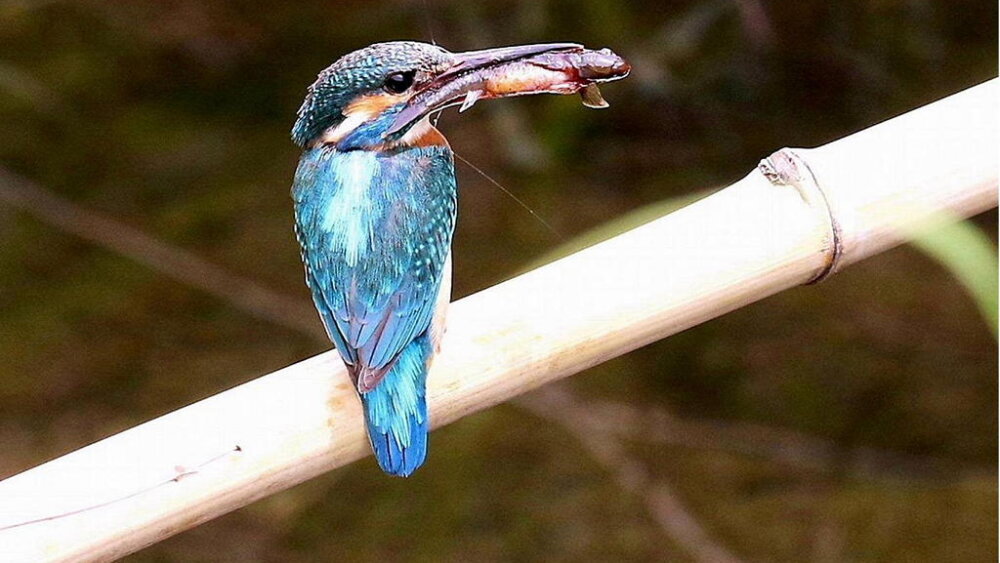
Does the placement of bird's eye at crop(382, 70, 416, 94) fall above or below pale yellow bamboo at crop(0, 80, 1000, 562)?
above

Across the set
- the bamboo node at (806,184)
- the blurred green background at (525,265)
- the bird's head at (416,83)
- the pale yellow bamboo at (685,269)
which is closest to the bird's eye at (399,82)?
the bird's head at (416,83)

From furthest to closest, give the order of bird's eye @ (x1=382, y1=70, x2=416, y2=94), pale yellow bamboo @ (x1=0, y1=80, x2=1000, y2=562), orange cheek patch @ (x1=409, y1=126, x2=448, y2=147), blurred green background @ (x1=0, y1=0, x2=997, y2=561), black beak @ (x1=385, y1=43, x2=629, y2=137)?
blurred green background @ (x1=0, y1=0, x2=997, y2=561) → orange cheek patch @ (x1=409, y1=126, x2=448, y2=147) → bird's eye @ (x1=382, y1=70, x2=416, y2=94) → black beak @ (x1=385, y1=43, x2=629, y2=137) → pale yellow bamboo @ (x1=0, y1=80, x2=1000, y2=562)

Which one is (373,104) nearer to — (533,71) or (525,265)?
(533,71)

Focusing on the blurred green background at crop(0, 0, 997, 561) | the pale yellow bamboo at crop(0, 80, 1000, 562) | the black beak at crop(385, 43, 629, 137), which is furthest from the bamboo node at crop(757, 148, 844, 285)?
the blurred green background at crop(0, 0, 997, 561)

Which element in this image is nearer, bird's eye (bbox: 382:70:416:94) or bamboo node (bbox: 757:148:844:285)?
bamboo node (bbox: 757:148:844:285)

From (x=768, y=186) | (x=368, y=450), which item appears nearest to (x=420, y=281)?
(x=368, y=450)

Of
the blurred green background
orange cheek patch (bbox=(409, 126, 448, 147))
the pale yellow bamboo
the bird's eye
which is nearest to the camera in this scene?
the pale yellow bamboo

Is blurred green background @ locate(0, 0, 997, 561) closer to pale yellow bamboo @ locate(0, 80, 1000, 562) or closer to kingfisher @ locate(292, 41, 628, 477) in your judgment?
kingfisher @ locate(292, 41, 628, 477)

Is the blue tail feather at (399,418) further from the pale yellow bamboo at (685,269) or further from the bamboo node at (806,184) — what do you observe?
the bamboo node at (806,184)
